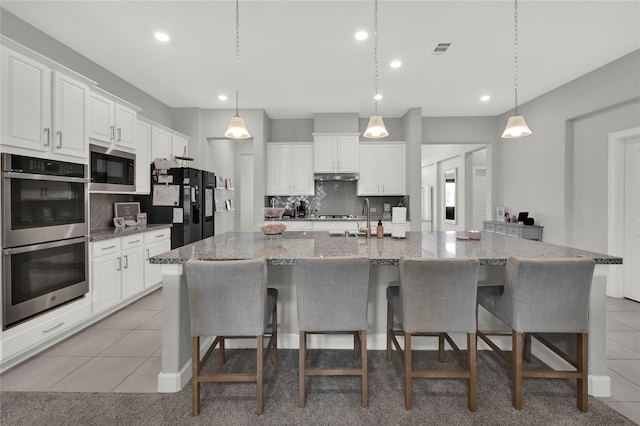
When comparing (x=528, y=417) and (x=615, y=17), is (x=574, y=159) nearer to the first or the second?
(x=615, y=17)

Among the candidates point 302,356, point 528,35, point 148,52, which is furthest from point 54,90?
point 528,35

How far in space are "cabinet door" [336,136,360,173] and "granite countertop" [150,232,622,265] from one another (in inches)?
121

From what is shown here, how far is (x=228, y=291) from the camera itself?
5.83ft

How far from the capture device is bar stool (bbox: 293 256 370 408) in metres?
1.78

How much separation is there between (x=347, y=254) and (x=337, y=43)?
2.41 meters

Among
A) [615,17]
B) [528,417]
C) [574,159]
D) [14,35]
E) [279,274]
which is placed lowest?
[528,417]

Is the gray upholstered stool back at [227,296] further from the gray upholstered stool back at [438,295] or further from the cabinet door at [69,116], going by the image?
the cabinet door at [69,116]

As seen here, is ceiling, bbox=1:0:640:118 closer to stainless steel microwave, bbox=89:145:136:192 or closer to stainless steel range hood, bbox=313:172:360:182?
stainless steel microwave, bbox=89:145:136:192

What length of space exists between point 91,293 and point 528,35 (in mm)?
5033

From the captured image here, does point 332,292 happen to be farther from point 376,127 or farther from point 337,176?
point 337,176

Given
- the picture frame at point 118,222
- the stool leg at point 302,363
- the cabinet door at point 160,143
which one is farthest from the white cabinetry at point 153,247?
the stool leg at point 302,363

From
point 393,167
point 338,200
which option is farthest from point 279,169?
point 393,167

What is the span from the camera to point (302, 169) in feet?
19.0

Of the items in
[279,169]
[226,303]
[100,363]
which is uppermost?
[279,169]
